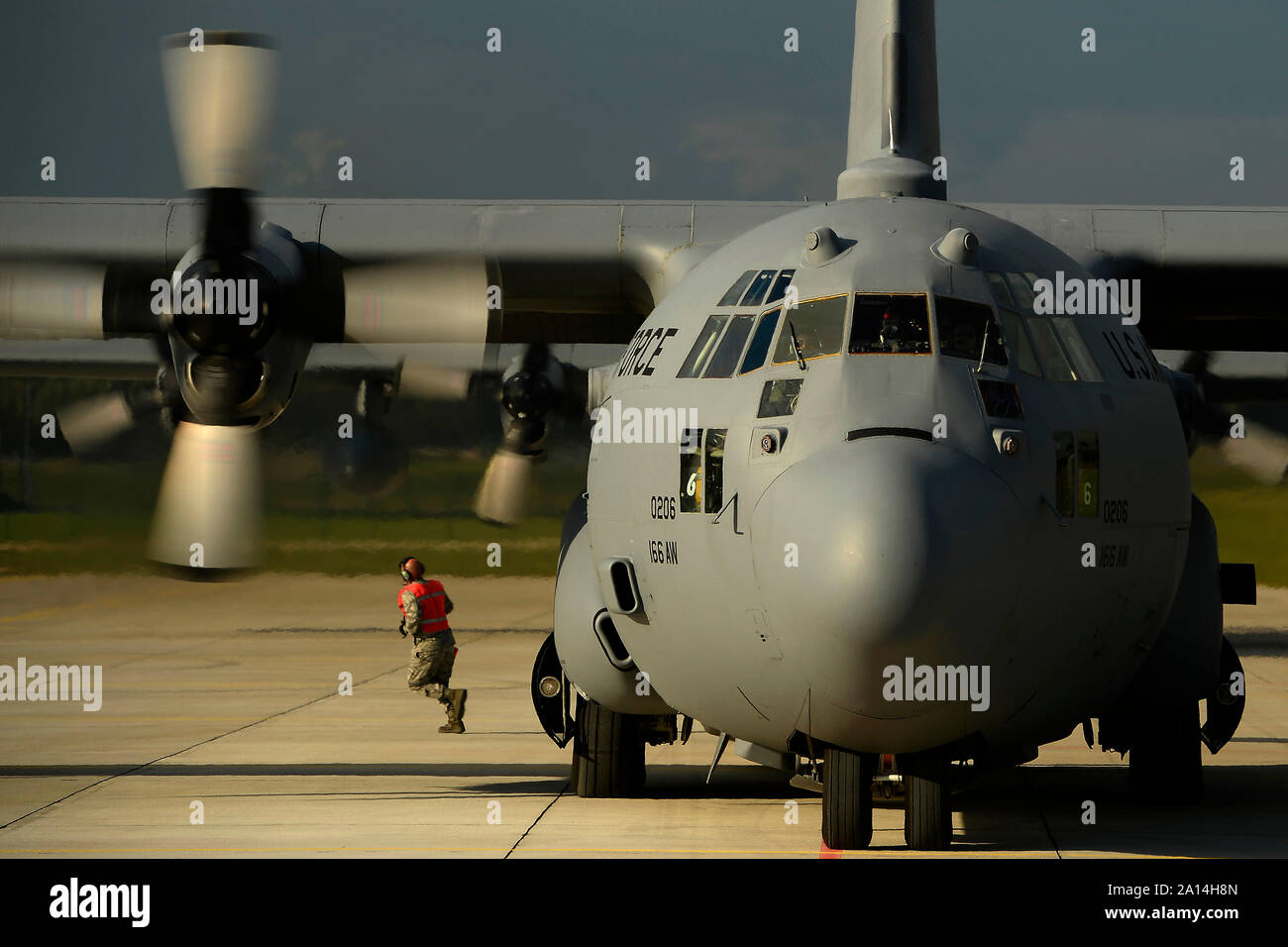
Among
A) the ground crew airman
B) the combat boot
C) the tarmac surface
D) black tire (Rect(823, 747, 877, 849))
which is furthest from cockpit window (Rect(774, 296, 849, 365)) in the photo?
the combat boot

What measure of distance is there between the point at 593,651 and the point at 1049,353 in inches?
131

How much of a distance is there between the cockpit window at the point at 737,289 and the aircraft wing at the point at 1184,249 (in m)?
4.01

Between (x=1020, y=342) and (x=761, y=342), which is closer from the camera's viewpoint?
(x=1020, y=342)

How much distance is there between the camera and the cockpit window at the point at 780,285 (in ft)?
28.2

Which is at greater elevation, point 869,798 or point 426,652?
point 426,652

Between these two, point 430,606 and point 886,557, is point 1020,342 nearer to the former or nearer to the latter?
point 886,557

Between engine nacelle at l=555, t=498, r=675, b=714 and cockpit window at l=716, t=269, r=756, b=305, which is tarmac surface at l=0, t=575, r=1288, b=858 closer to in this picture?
engine nacelle at l=555, t=498, r=675, b=714

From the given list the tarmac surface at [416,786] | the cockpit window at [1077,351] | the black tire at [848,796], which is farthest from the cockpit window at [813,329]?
the tarmac surface at [416,786]

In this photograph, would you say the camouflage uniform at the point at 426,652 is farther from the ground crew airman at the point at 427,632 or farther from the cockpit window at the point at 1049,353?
the cockpit window at the point at 1049,353

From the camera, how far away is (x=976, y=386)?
7855 mm

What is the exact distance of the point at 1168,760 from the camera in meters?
10.9

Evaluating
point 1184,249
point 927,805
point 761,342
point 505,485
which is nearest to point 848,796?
point 927,805

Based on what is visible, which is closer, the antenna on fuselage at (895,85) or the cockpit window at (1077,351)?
the cockpit window at (1077,351)

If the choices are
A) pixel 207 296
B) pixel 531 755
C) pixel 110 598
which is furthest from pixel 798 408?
pixel 110 598
